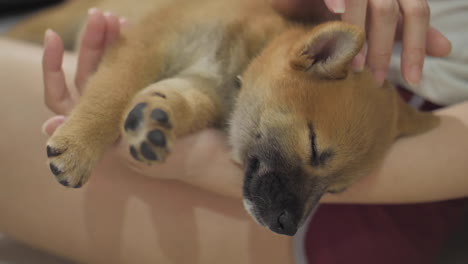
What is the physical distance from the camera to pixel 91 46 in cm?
143

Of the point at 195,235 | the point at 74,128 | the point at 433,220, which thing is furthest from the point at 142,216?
the point at 433,220

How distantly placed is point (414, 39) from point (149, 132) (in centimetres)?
79

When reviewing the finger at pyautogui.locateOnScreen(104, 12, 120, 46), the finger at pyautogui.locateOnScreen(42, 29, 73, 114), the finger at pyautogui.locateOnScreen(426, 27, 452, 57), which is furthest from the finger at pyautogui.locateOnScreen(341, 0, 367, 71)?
the finger at pyautogui.locateOnScreen(42, 29, 73, 114)

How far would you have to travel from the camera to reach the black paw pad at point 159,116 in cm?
103

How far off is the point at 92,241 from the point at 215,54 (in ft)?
2.63

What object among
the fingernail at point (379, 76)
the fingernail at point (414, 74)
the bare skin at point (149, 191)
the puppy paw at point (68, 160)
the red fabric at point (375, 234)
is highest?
the fingernail at point (414, 74)

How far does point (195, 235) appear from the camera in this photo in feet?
4.97

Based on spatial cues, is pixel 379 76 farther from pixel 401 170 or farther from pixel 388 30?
pixel 401 170

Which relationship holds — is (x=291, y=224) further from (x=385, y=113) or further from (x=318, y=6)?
(x=318, y=6)

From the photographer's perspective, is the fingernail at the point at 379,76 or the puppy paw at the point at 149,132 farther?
the fingernail at the point at 379,76

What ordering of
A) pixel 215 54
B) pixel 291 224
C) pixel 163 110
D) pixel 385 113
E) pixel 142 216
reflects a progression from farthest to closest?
1. pixel 142 216
2. pixel 215 54
3. pixel 385 113
4. pixel 291 224
5. pixel 163 110

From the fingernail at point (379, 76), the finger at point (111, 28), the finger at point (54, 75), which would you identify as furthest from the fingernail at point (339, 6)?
the finger at point (54, 75)

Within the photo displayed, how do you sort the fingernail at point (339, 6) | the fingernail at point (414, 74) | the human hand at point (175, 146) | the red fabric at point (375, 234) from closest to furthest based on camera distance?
1. the fingernail at point (339, 6)
2. the fingernail at point (414, 74)
3. the human hand at point (175, 146)
4. the red fabric at point (375, 234)

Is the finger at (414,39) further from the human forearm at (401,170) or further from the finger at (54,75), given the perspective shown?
the finger at (54,75)
